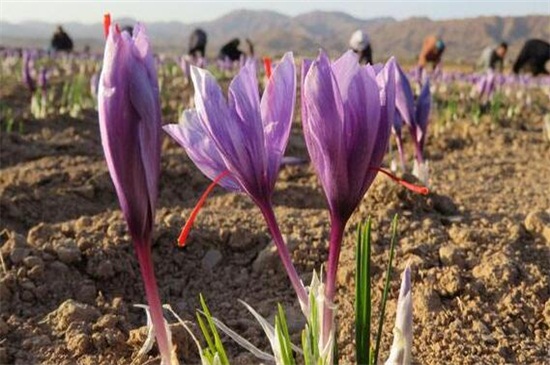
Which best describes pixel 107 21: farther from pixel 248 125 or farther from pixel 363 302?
pixel 363 302

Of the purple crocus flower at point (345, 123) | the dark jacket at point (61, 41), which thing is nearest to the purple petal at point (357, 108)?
the purple crocus flower at point (345, 123)

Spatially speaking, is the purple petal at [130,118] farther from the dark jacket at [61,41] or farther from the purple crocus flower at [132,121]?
the dark jacket at [61,41]

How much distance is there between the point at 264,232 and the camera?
2.59m

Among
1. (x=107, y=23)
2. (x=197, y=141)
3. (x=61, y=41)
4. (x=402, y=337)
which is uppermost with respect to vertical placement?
(x=107, y=23)

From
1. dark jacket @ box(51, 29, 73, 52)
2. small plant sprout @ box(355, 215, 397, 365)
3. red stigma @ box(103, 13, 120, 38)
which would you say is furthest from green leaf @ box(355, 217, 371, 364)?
dark jacket @ box(51, 29, 73, 52)

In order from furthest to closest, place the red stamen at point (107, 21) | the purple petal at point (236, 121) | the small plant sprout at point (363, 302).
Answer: the small plant sprout at point (363, 302)
the purple petal at point (236, 121)
the red stamen at point (107, 21)

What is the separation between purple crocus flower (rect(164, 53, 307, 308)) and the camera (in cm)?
111

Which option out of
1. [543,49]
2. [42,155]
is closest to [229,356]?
[42,155]

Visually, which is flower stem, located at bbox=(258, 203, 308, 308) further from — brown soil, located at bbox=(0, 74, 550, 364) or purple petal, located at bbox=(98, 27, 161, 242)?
brown soil, located at bbox=(0, 74, 550, 364)

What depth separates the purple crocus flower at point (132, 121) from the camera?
40.2 inches

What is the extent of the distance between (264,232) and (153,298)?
1.47 metres

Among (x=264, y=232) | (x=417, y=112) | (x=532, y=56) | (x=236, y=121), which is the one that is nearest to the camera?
(x=236, y=121)

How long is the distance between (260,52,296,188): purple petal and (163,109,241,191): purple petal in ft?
0.28

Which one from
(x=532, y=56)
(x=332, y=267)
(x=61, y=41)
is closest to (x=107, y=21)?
(x=332, y=267)
